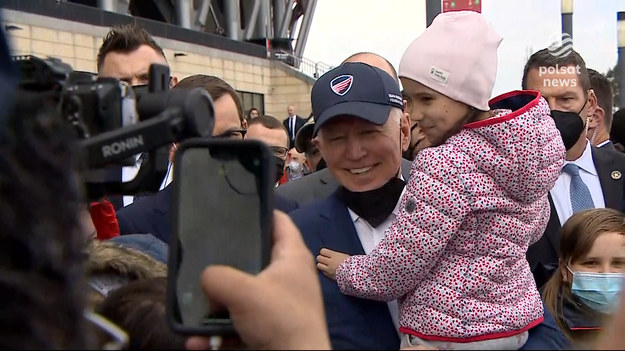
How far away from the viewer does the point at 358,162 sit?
2.45m

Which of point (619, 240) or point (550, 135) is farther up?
point (550, 135)

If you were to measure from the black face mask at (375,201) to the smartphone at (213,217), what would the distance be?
139cm

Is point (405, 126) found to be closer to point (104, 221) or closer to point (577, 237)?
point (577, 237)

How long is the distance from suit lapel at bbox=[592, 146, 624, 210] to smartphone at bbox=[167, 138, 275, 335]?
3102mm

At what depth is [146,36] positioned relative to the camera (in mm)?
3938

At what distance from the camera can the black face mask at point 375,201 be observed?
238 cm

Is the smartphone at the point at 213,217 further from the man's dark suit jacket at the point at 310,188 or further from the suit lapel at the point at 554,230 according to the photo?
the suit lapel at the point at 554,230

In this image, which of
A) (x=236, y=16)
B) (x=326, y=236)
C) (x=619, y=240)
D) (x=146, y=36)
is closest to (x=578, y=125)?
(x=619, y=240)

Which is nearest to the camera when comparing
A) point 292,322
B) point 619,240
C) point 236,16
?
point 292,322

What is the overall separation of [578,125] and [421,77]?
1.57 m

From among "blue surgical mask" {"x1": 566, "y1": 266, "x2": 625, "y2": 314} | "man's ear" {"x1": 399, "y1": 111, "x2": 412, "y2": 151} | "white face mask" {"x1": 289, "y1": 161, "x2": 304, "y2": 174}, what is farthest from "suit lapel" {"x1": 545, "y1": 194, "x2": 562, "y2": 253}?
"white face mask" {"x1": 289, "y1": 161, "x2": 304, "y2": 174}

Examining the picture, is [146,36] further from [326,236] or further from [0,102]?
[0,102]

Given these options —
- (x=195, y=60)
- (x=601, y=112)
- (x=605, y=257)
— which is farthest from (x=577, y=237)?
(x=195, y=60)

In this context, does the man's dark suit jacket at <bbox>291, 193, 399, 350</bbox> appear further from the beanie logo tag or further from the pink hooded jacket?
the beanie logo tag
